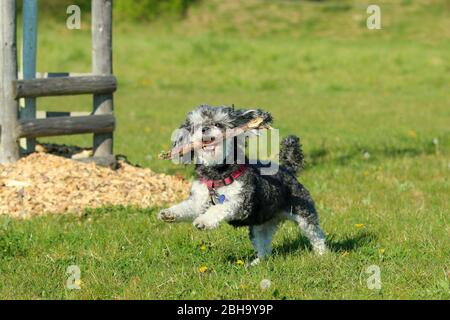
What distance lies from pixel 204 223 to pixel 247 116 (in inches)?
41.8

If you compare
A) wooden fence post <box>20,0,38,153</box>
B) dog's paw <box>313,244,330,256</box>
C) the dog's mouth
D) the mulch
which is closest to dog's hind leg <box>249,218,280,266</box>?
dog's paw <box>313,244,330,256</box>

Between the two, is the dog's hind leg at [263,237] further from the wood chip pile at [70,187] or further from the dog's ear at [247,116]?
the wood chip pile at [70,187]

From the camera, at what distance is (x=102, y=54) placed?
12000 mm

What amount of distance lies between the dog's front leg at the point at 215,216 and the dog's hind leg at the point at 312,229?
1.10m

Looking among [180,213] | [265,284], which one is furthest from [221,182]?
[265,284]

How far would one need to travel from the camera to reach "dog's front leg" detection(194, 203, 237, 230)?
23.8 ft

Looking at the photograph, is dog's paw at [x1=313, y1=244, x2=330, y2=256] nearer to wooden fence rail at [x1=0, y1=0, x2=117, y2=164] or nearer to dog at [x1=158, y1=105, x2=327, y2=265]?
dog at [x1=158, y1=105, x2=327, y2=265]

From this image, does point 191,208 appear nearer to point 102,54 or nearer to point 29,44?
point 102,54

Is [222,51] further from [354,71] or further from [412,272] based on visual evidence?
[412,272]

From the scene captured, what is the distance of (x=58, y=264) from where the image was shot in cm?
827

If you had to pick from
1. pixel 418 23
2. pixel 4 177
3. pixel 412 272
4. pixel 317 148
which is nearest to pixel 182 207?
pixel 412 272

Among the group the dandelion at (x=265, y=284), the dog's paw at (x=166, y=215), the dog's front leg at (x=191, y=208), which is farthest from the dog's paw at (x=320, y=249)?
the dog's paw at (x=166, y=215)

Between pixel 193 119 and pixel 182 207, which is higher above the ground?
pixel 193 119

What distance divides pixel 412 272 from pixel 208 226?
1.83 metres
